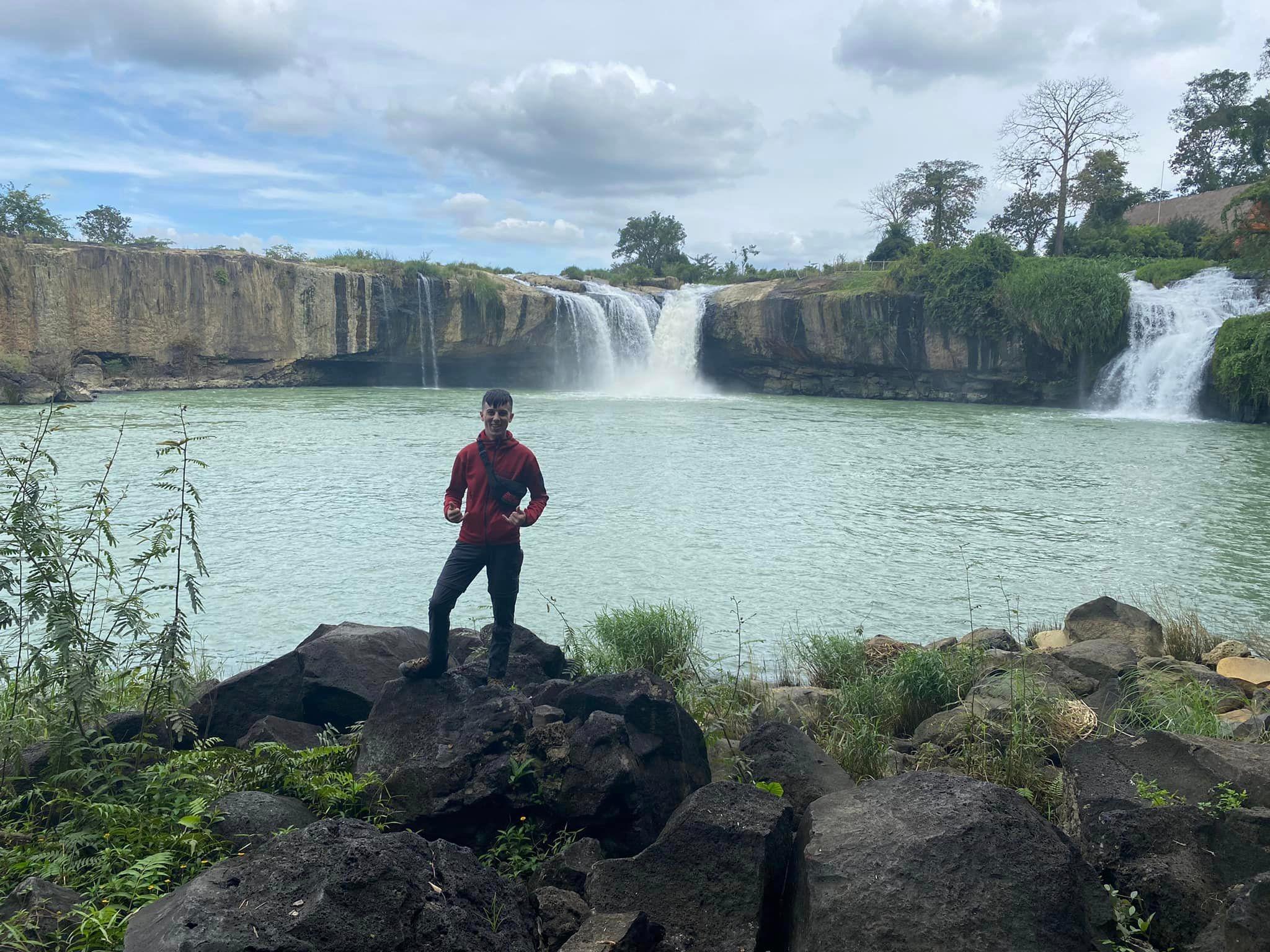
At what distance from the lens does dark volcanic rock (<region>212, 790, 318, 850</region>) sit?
128 inches

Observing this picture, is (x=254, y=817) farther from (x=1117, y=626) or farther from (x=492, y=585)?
(x=1117, y=626)

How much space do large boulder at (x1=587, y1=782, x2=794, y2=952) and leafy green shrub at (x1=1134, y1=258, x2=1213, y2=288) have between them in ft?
110

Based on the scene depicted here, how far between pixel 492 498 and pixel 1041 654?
12.1ft

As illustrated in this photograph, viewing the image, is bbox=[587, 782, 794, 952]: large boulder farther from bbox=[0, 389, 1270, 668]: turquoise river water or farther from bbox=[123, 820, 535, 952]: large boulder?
bbox=[0, 389, 1270, 668]: turquoise river water

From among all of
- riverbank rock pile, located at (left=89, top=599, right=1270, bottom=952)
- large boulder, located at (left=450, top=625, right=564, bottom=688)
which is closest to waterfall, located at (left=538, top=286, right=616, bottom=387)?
large boulder, located at (left=450, top=625, right=564, bottom=688)

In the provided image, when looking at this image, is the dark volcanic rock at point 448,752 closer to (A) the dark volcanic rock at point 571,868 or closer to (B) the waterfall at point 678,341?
(A) the dark volcanic rock at point 571,868

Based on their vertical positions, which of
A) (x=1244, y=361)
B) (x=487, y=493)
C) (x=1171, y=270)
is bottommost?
(x=487, y=493)

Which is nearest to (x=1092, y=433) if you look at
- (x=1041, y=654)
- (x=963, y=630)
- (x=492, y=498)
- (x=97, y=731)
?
(x=963, y=630)

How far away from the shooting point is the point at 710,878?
296cm

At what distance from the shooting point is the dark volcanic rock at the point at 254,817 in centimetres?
324

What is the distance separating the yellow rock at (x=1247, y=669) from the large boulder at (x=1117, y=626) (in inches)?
21.3

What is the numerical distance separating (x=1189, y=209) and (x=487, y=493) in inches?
2081

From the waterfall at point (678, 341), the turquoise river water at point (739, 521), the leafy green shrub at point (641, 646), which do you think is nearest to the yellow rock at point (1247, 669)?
the turquoise river water at point (739, 521)

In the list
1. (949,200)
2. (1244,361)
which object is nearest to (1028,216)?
(949,200)
